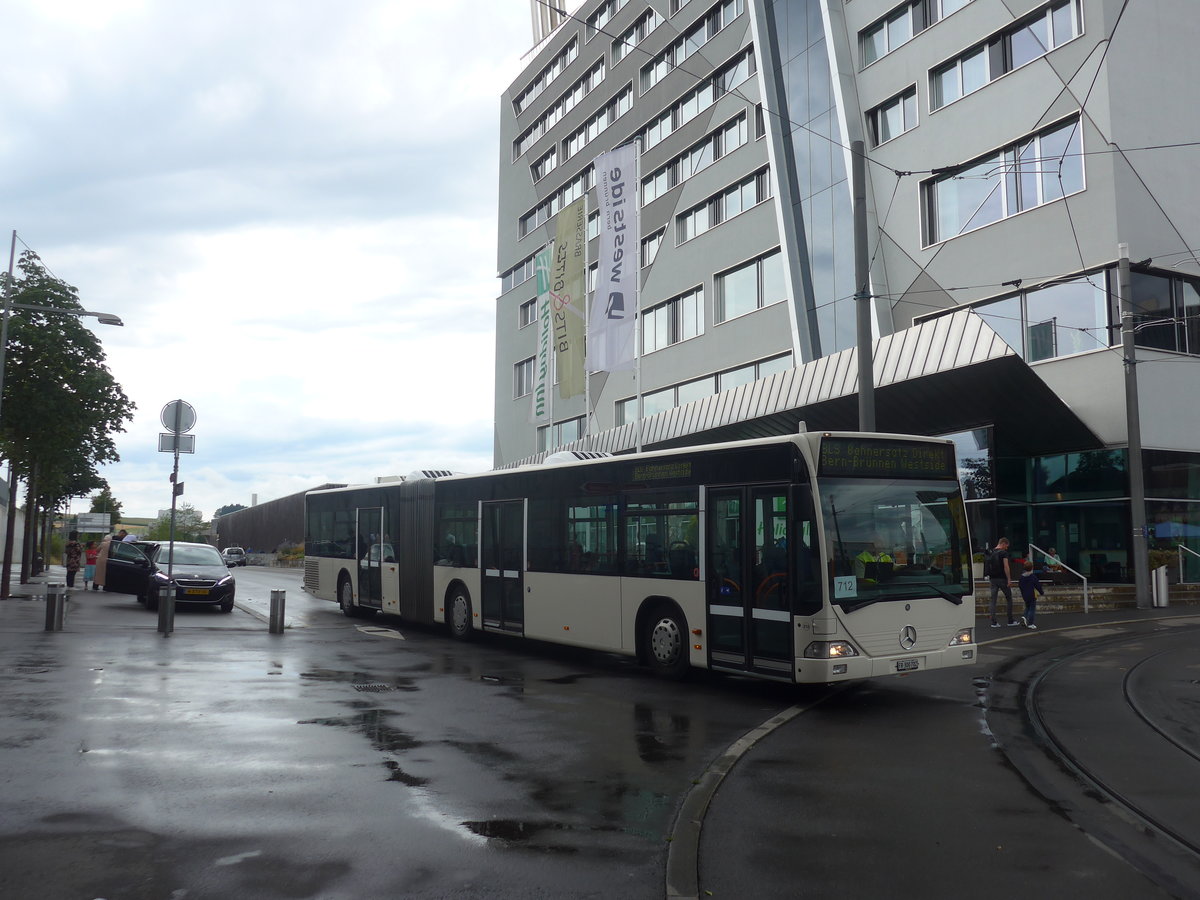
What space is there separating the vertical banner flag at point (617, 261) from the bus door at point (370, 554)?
933cm

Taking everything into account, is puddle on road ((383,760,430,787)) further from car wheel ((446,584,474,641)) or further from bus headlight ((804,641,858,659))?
car wheel ((446,584,474,641))

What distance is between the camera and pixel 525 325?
183 ft

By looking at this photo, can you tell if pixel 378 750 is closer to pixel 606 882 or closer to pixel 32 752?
pixel 32 752

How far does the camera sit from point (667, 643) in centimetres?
1238

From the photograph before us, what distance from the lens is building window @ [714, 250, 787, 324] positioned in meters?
35.0

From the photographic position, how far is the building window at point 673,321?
39.9 m

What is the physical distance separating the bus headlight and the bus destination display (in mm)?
1673

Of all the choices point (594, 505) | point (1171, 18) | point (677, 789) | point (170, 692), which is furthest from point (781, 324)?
point (677, 789)

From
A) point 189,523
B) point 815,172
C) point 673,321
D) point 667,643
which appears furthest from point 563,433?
point 189,523

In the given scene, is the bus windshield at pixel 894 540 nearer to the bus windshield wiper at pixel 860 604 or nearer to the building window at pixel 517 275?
the bus windshield wiper at pixel 860 604

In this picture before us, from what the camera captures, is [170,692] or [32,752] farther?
[170,692]

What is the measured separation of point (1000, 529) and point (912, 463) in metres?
17.3

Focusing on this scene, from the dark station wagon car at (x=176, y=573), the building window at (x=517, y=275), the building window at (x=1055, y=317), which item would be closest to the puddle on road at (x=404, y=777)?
the dark station wagon car at (x=176, y=573)

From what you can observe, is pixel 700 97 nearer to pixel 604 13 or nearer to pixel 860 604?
pixel 604 13
